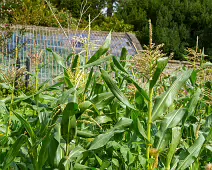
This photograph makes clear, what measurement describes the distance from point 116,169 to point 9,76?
2.59ft

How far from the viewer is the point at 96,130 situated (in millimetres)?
2480

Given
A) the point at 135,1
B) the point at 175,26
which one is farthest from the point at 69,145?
the point at 135,1

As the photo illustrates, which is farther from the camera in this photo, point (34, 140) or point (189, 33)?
point (189, 33)

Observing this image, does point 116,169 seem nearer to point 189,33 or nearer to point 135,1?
point 189,33

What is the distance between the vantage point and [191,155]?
7.02ft

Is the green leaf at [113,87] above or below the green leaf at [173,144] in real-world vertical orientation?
above

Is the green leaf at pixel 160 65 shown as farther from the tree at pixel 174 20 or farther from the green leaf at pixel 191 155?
the tree at pixel 174 20

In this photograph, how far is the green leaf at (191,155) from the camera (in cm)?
213

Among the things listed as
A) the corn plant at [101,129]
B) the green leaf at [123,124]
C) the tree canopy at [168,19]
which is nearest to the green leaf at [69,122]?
the corn plant at [101,129]

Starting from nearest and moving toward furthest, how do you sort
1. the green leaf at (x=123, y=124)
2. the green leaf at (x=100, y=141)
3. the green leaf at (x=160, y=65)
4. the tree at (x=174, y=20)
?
the green leaf at (x=160, y=65) < the green leaf at (x=100, y=141) < the green leaf at (x=123, y=124) < the tree at (x=174, y=20)

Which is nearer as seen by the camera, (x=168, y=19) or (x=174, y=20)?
(x=168, y=19)

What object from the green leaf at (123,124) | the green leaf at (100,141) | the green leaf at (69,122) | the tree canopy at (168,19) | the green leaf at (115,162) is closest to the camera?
the green leaf at (69,122)

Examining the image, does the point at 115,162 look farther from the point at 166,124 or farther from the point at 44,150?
the point at 44,150

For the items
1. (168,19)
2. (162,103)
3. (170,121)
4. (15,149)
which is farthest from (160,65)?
(168,19)
